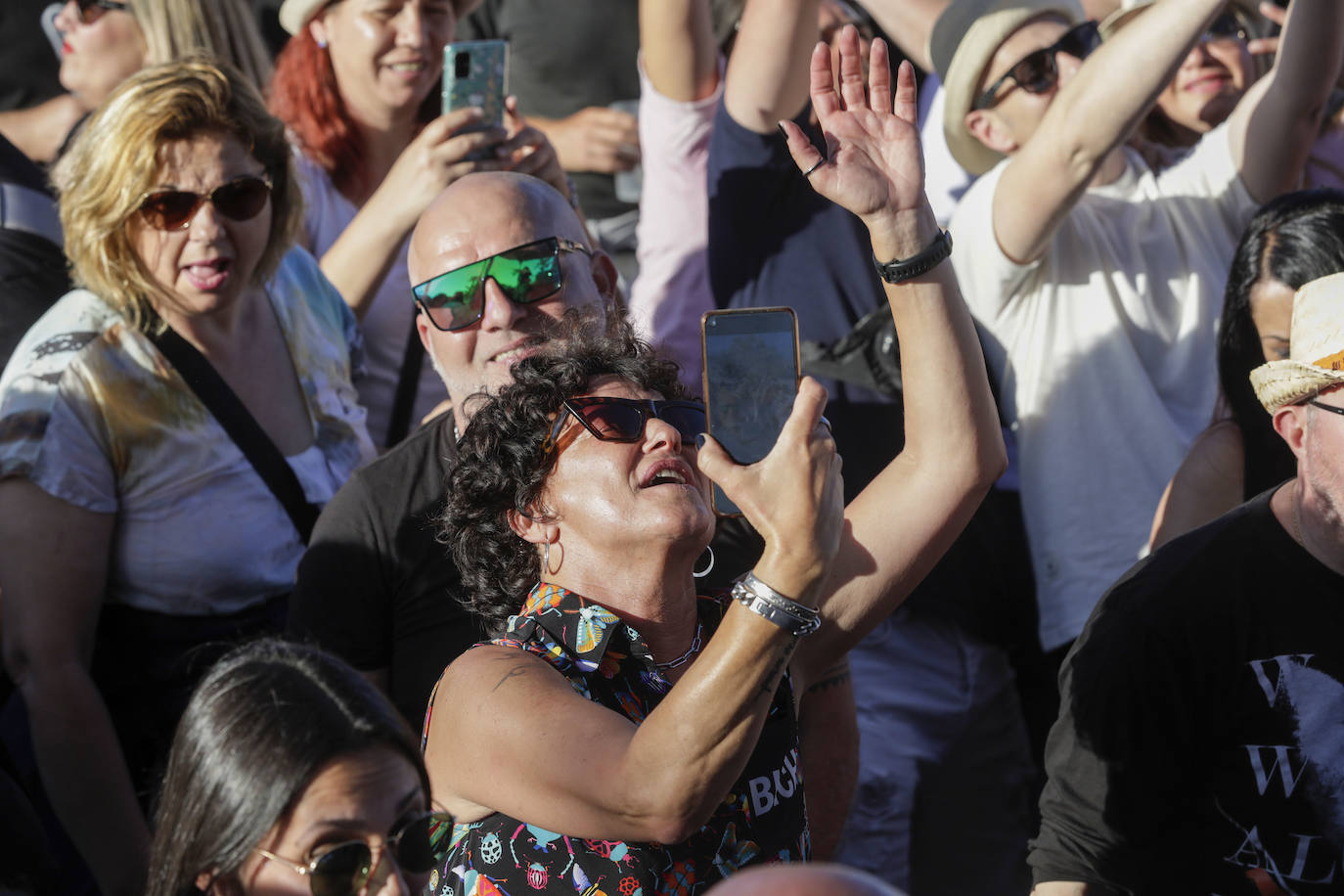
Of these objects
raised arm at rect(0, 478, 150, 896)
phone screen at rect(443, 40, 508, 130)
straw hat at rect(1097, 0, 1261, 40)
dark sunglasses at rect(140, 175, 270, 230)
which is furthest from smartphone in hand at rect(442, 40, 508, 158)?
straw hat at rect(1097, 0, 1261, 40)

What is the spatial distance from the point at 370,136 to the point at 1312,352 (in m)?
2.57

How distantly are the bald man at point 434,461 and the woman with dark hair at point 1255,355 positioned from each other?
1240mm

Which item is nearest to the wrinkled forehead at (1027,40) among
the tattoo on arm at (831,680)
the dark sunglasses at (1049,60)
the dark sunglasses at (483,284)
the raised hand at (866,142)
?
the dark sunglasses at (1049,60)

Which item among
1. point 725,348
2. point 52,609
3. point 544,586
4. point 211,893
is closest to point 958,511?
point 725,348

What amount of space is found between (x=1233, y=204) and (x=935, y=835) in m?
1.74

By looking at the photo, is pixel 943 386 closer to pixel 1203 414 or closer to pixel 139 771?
pixel 1203 414

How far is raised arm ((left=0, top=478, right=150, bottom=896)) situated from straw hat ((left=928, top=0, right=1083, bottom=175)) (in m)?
2.34

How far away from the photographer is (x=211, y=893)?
67.2 inches

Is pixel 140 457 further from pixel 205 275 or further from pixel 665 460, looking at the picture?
pixel 665 460

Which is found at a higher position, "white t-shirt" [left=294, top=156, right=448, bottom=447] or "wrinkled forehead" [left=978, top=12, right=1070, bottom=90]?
"wrinkled forehead" [left=978, top=12, right=1070, bottom=90]

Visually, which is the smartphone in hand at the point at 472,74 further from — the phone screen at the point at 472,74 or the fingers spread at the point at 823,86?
the fingers spread at the point at 823,86

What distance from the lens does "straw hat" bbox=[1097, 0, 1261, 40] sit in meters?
3.99

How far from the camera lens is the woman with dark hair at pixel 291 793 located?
66.6 inches

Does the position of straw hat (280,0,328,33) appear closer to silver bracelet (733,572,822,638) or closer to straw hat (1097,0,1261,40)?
straw hat (1097,0,1261,40)
